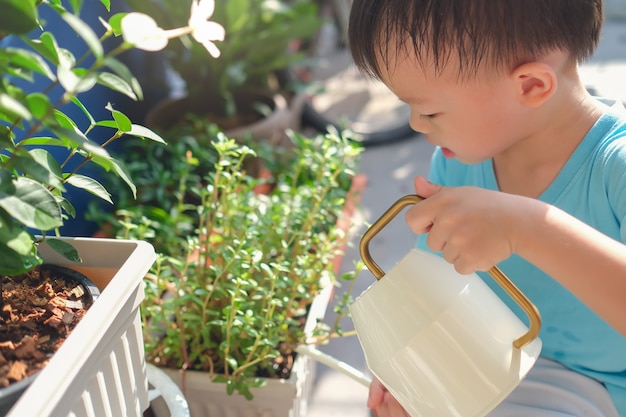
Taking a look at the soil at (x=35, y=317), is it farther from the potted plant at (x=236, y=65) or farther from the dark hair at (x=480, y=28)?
the potted plant at (x=236, y=65)

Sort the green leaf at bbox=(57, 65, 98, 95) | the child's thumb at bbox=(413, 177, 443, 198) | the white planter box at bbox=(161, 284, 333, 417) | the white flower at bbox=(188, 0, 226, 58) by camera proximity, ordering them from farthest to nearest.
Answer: the white planter box at bbox=(161, 284, 333, 417), the child's thumb at bbox=(413, 177, 443, 198), the white flower at bbox=(188, 0, 226, 58), the green leaf at bbox=(57, 65, 98, 95)

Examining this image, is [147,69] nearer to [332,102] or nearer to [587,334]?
[332,102]

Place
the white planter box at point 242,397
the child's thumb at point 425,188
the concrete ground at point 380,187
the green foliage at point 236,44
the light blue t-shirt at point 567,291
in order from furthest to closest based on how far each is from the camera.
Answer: the green foliage at point 236,44 → the concrete ground at point 380,187 → the white planter box at point 242,397 → the light blue t-shirt at point 567,291 → the child's thumb at point 425,188

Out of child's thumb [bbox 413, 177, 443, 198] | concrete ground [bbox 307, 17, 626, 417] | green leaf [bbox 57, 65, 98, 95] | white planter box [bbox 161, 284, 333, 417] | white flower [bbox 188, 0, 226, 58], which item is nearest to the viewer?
green leaf [bbox 57, 65, 98, 95]

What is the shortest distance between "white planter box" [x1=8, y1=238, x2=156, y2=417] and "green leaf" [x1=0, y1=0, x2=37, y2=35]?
0.72ft

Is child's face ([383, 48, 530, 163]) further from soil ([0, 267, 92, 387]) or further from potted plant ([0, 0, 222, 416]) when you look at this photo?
soil ([0, 267, 92, 387])

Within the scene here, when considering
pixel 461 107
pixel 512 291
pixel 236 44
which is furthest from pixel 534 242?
pixel 236 44

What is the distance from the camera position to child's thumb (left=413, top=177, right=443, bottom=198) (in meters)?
0.63

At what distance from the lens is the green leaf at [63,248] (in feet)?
1.93

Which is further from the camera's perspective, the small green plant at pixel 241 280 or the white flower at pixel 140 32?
the small green plant at pixel 241 280

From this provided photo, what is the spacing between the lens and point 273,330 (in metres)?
0.84

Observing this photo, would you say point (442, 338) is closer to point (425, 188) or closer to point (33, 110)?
point (425, 188)

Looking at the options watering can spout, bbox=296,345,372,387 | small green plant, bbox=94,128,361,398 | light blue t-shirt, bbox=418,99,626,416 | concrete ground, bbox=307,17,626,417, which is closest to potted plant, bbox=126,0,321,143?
concrete ground, bbox=307,17,626,417

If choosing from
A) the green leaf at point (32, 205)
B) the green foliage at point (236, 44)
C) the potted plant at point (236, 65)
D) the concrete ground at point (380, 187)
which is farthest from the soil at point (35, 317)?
the green foliage at point (236, 44)
